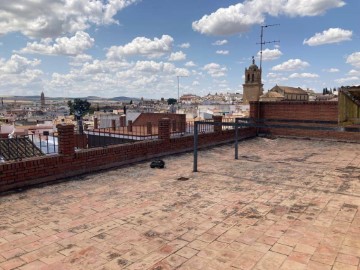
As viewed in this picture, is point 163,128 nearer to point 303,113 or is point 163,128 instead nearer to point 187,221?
point 187,221

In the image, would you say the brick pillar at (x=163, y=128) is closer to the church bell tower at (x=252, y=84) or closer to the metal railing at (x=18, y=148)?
the metal railing at (x=18, y=148)

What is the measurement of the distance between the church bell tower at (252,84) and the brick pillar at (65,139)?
236 ft

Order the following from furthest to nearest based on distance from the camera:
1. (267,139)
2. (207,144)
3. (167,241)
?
(267,139), (207,144), (167,241)

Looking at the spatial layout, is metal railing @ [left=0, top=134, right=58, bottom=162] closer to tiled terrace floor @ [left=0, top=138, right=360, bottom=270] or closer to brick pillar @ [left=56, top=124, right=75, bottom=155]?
brick pillar @ [left=56, top=124, right=75, bottom=155]

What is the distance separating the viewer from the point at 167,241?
4.59 meters

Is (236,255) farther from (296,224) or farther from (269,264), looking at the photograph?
(296,224)

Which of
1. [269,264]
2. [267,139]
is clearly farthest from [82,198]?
[267,139]

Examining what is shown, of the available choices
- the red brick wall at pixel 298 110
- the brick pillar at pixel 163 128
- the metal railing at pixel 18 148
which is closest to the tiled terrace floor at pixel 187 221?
the metal railing at pixel 18 148

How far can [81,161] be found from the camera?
8.63 meters

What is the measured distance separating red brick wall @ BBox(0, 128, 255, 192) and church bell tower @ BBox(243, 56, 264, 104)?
68.1 meters

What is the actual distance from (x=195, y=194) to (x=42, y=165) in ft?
13.3

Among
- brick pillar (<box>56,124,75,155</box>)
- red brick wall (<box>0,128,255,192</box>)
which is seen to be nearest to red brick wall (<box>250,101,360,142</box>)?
red brick wall (<box>0,128,255,192</box>)

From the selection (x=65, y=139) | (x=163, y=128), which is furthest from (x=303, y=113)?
(x=65, y=139)

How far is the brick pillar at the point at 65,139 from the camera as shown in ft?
26.5
